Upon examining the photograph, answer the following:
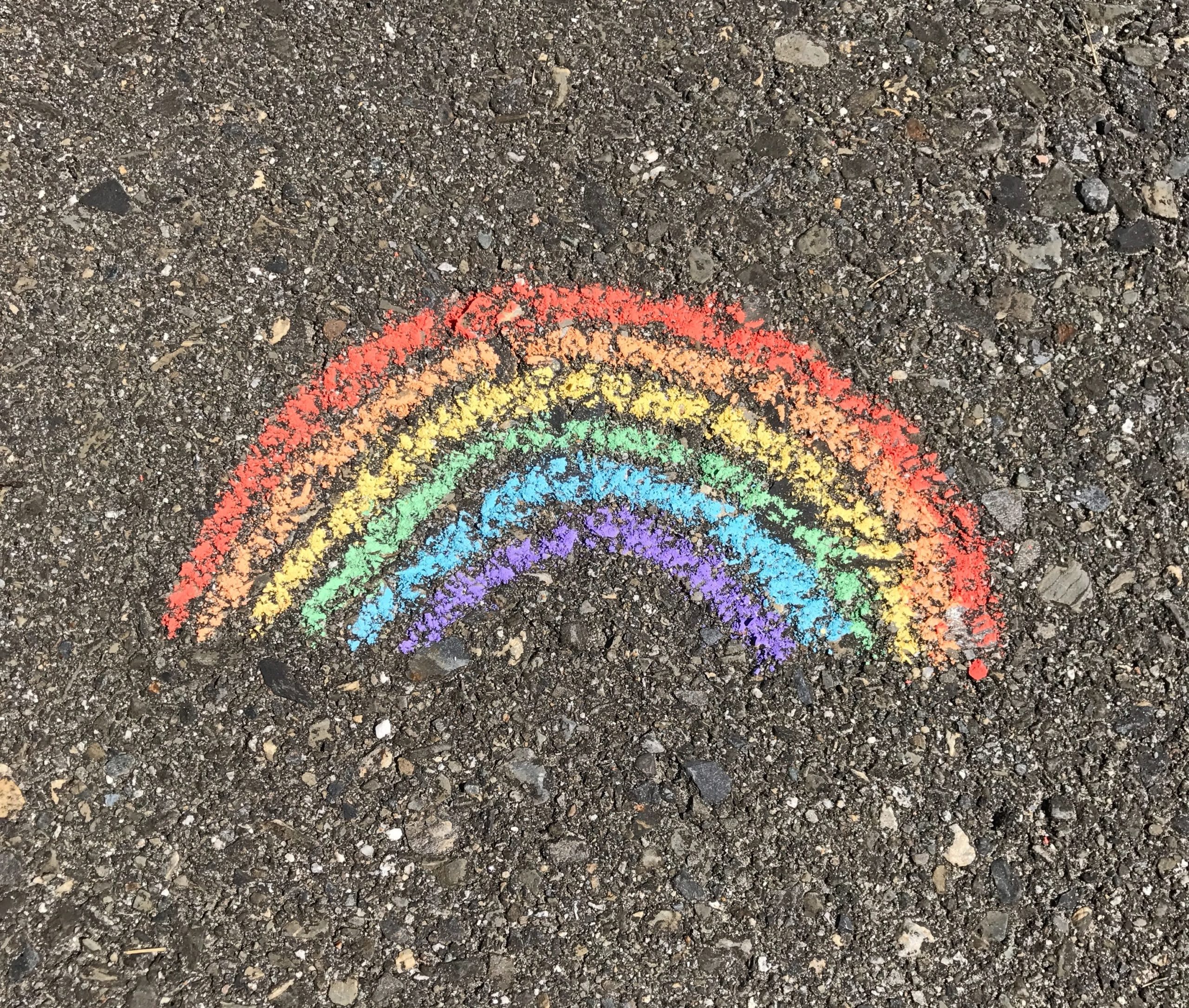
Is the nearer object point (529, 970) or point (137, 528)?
point (529, 970)

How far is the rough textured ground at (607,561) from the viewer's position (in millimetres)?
2119

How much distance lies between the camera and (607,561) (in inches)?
89.1

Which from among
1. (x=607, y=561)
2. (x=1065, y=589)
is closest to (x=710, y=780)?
(x=607, y=561)

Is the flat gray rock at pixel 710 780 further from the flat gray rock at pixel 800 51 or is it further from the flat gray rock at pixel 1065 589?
the flat gray rock at pixel 800 51

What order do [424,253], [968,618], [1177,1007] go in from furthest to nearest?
[424,253]
[968,618]
[1177,1007]

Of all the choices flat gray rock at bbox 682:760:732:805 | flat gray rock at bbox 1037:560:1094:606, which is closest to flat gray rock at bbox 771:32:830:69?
flat gray rock at bbox 1037:560:1094:606

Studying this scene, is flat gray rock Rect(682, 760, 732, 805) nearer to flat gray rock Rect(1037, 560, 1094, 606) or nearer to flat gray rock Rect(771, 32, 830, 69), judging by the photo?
flat gray rock Rect(1037, 560, 1094, 606)

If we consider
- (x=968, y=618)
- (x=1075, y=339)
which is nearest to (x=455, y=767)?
(x=968, y=618)

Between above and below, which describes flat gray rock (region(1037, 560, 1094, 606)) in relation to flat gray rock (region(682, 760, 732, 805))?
above

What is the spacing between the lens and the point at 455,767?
2.19 m

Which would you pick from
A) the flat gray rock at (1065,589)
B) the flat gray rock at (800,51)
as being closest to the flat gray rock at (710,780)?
the flat gray rock at (1065,589)

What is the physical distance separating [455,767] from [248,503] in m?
0.83

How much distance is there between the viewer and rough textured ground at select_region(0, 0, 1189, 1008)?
83.4 inches

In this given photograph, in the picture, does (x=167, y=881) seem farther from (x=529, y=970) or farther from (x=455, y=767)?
(x=529, y=970)
